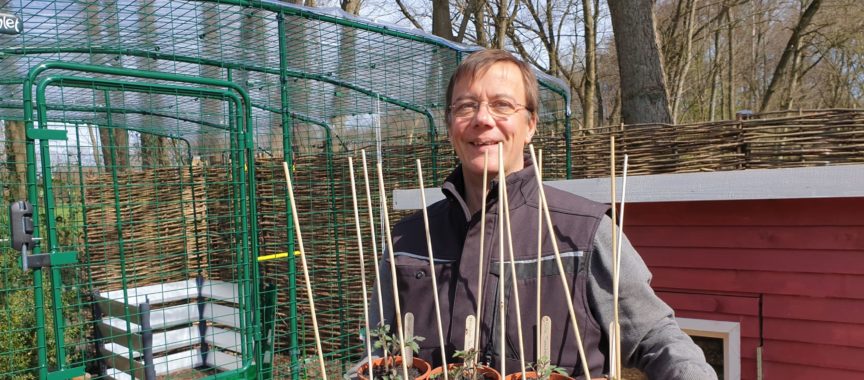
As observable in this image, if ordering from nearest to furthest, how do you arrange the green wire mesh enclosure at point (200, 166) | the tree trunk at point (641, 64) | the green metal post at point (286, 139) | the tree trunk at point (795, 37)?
the green wire mesh enclosure at point (200, 166) → the green metal post at point (286, 139) → the tree trunk at point (641, 64) → the tree trunk at point (795, 37)

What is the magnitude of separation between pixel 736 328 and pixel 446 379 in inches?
111

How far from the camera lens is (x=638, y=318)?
1.30m

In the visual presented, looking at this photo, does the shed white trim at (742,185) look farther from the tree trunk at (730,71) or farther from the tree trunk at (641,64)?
the tree trunk at (730,71)

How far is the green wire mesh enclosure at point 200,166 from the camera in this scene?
3.68m

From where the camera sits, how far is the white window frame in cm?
343

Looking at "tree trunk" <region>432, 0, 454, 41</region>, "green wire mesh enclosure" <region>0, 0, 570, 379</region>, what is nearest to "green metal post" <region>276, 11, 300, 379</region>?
"green wire mesh enclosure" <region>0, 0, 570, 379</region>

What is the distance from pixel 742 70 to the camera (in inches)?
757

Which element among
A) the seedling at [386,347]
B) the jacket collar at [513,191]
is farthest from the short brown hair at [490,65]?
the seedling at [386,347]

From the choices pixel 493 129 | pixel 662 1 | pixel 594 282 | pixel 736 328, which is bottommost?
pixel 736 328

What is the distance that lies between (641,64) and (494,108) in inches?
236

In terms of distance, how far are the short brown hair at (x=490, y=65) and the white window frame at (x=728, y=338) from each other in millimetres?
2587

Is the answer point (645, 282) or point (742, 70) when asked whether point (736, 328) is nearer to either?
point (645, 282)

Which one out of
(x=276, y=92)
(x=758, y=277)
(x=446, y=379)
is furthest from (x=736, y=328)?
(x=276, y=92)

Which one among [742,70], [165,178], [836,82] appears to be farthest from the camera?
[742,70]
